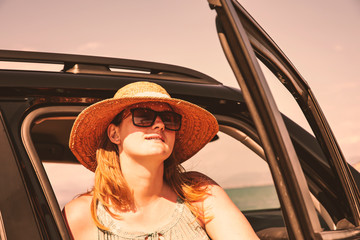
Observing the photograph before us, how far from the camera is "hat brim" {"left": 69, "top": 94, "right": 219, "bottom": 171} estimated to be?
1937 millimetres

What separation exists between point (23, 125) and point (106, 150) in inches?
27.1

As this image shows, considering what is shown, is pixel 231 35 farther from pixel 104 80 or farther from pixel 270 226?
pixel 270 226

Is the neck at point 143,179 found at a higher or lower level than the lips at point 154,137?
lower

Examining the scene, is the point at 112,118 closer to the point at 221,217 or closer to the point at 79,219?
the point at 79,219

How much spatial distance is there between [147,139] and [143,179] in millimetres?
249

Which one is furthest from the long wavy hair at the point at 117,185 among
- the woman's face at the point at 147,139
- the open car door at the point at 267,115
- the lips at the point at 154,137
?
the open car door at the point at 267,115

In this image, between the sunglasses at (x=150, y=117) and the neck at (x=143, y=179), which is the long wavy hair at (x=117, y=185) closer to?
the neck at (x=143, y=179)

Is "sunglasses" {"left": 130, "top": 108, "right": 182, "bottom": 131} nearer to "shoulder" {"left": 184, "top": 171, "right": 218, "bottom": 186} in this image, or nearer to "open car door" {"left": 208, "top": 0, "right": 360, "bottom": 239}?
"shoulder" {"left": 184, "top": 171, "right": 218, "bottom": 186}

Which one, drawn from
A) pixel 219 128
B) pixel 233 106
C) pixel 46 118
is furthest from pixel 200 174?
pixel 46 118

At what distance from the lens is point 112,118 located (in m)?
2.14

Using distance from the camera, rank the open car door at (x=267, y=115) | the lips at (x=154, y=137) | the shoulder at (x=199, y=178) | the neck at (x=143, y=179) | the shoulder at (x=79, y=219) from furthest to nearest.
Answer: the shoulder at (x=199, y=178), the neck at (x=143, y=179), the lips at (x=154, y=137), the shoulder at (x=79, y=219), the open car door at (x=267, y=115)

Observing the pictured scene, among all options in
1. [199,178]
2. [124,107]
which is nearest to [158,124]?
[124,107]

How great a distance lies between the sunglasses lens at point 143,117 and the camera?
6.53ft

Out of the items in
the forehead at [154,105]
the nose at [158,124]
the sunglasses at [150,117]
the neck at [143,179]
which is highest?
the forehead at [154,105]
